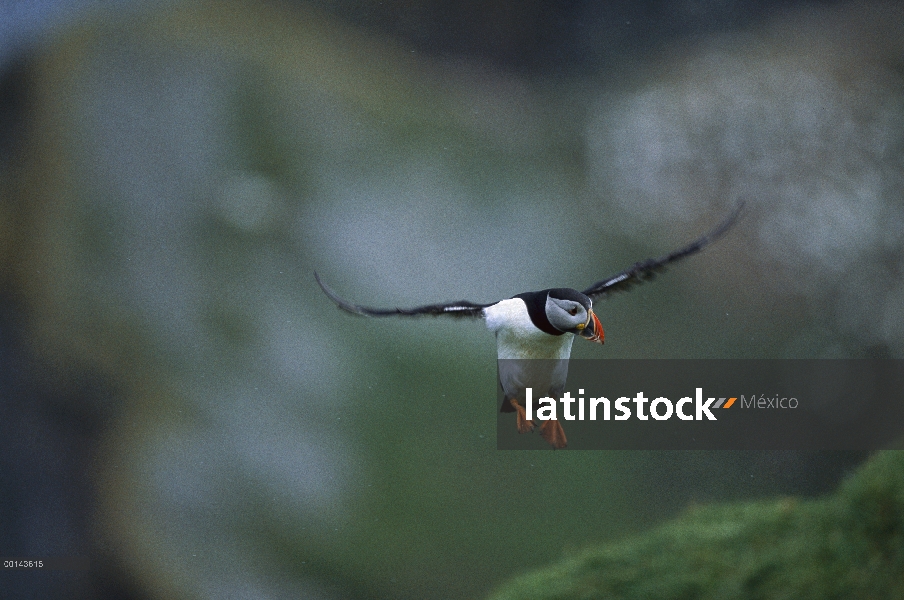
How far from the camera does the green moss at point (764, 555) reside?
2135 mm

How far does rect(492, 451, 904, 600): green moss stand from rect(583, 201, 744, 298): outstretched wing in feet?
2.62

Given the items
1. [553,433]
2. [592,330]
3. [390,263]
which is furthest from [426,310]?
[390,263]

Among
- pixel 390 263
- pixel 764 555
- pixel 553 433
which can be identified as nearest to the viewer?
pixel 764 555

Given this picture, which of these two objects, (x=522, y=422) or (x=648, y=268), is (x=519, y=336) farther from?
(x=648, y=268)

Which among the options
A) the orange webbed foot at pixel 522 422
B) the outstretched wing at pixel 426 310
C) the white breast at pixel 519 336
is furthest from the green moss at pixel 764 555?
the outstretched wing at pixel 426 310

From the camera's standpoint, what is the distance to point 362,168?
582 cm

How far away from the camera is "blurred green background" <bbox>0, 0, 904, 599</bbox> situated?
18.2ft

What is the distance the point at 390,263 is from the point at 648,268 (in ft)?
9.12

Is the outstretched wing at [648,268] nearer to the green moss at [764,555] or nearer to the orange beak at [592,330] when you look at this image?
the orange beak at [592,330]

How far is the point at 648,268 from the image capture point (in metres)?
3.11

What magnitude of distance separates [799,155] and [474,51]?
2096mm

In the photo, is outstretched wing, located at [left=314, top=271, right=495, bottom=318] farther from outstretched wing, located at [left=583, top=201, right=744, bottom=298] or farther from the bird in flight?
outstretched wing, located at [left=583, top=201, right=744, bottom=298]

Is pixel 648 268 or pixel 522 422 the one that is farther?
pixel 522 422

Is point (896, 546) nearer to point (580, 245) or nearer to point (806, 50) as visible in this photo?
point (580, 245)
